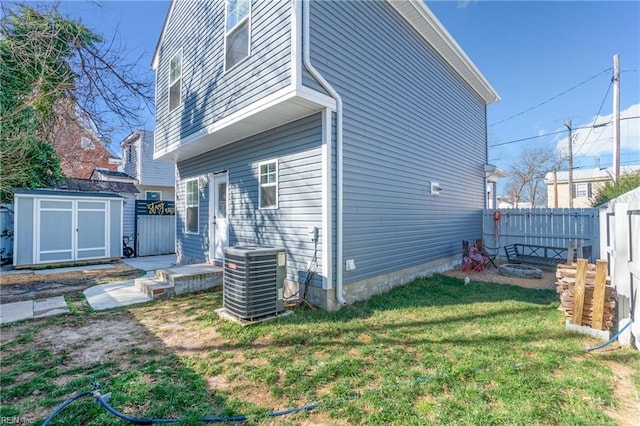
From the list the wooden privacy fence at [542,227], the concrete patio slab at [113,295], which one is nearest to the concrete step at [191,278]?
the concrete patio slab at [113,295]

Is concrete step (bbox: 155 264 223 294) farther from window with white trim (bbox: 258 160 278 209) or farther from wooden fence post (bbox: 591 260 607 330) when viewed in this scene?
wooden fence post (bbox: 591 260 607 330)

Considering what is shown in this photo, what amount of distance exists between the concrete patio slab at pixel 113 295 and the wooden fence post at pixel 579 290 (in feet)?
21.9

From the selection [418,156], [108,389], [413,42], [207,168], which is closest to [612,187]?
[418,156]

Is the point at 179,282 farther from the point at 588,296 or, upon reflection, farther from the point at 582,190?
the point at 582,190

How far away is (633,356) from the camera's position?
3098 mm

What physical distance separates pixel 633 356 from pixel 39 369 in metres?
6.10

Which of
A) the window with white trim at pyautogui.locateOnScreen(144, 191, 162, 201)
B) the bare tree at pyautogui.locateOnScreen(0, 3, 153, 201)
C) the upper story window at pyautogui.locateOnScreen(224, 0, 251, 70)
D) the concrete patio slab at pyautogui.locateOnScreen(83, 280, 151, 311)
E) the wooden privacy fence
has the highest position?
the upper story window at pyautogui.locateOnScreen(224, 0, 251, 70)

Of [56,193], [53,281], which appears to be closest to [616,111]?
[53,281]

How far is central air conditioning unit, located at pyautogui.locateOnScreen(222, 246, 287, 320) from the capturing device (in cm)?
413

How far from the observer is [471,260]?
818 centimetres

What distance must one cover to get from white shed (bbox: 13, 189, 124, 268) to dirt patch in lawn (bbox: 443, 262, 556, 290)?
11.1 m

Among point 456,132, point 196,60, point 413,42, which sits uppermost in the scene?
point 413,42

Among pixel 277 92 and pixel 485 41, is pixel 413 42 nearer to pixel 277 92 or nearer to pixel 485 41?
pixel 277 92

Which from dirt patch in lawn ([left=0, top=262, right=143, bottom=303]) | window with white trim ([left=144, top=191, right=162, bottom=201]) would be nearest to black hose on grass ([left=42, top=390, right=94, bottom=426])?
dirt patch in lawn ([left=0, top=262, right=143, bottom=303])
